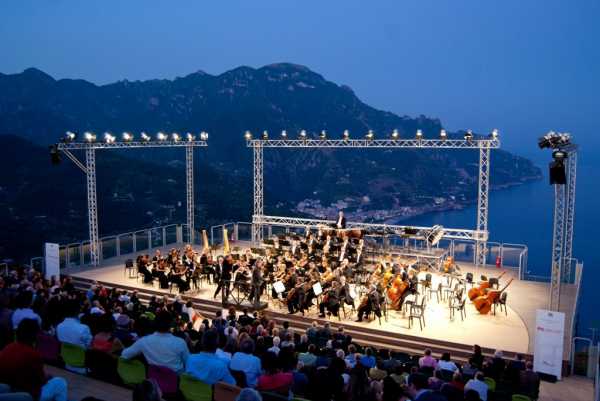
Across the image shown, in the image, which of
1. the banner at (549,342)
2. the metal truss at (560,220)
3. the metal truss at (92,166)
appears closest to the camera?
the banner at (549,342)

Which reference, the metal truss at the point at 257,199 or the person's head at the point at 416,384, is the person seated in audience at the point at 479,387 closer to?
the person's head at the point at 416,384

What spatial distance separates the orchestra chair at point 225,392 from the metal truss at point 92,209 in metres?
16.5

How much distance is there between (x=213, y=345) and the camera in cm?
614

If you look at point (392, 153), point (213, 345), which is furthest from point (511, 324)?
→ point (392, 153)

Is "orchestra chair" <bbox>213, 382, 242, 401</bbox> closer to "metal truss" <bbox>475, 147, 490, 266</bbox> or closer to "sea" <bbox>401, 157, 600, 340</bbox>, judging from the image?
"metal truss" <bbox>475, 147, 490, 266</bbox>

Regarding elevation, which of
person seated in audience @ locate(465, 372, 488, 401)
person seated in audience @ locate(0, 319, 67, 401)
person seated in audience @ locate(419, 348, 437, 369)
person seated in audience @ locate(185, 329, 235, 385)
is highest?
person seated in audience @ locate(0, 319, 67, 401)

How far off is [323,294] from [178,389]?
8.69m

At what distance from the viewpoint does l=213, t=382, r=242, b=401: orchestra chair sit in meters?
5.73

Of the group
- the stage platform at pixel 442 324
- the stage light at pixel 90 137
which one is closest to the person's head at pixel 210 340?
the stage platform at pixel 442 324

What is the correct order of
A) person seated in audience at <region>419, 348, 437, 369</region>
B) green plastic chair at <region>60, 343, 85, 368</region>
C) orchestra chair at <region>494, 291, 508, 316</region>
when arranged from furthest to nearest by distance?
orchestra chair at <region>494, 291, 508, 316</region>, person seated in audience at <region>419, 348, 437, 369</region>, green plastic chair at <region>60, 343, 85, 368</region>

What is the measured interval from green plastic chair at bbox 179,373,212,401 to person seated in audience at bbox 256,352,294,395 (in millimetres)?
675

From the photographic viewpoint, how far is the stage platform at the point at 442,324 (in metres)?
12.9

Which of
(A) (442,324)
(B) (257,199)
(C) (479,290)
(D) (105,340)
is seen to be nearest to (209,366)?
(D) (105,340)

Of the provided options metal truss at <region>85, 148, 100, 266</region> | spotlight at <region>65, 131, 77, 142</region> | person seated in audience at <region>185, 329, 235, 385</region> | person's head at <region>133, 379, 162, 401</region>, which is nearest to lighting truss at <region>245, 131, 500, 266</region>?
metal truss at <region>85, 148, 100, 266</region>
